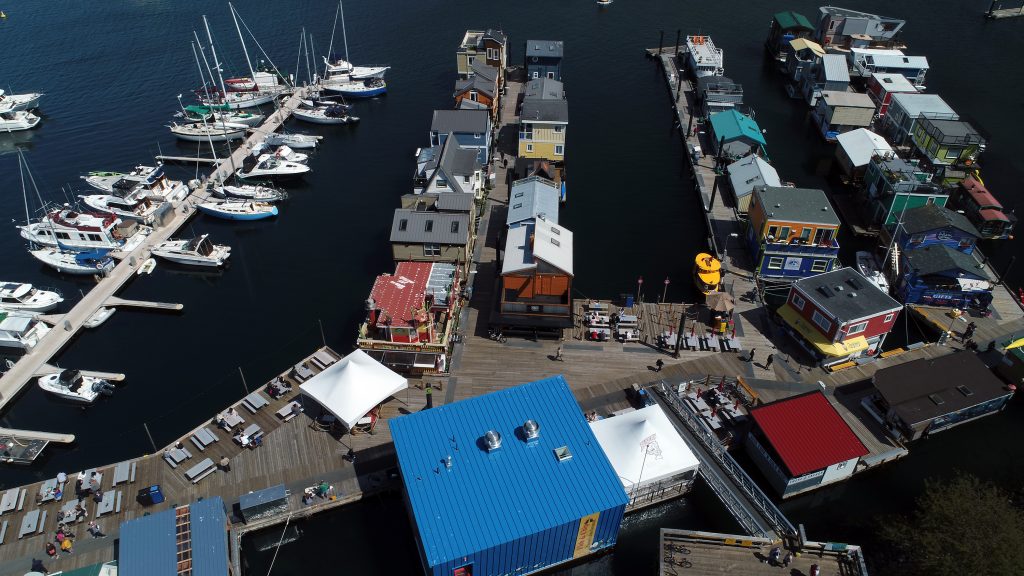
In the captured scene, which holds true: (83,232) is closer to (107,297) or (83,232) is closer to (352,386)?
(107,297)

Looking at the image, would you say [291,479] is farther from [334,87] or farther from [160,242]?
[334,87]

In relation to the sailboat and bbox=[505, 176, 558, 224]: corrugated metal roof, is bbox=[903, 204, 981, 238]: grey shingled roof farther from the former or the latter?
the sailboat

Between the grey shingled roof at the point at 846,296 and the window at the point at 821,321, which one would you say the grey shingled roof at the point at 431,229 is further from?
the window at the point at 821,321

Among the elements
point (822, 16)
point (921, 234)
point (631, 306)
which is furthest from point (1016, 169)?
point (631, 306)

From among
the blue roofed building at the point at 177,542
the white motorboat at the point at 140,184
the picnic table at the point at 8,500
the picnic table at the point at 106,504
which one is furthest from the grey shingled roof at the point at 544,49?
the picnic table at the point at 8,500

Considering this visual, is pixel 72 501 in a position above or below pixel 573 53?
below

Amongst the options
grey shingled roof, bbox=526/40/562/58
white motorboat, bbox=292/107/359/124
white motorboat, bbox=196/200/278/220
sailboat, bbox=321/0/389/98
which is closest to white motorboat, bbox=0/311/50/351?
white motorboat, bbox=196/200/278/220
